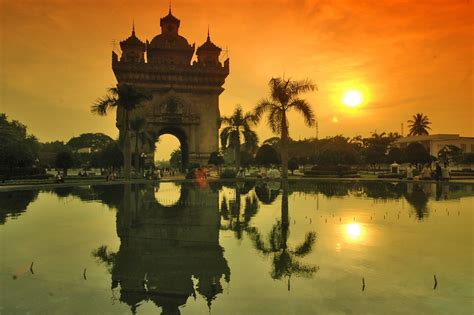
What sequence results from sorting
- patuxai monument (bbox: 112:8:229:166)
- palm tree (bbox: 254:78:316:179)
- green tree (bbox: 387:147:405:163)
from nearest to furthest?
1. palm tree (bbox: 254:78:316:179)
2. patuxai monument (bbox: 112:8:229:166)
3. green tree (bbox: 387:147:405:163)

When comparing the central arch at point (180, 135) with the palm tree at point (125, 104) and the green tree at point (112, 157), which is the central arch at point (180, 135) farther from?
the palm tree at point (125, 104)

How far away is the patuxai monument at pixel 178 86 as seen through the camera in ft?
181

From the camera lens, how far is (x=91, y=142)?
116m

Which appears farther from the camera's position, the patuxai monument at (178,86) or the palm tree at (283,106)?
the patuxai monument at (178,86)

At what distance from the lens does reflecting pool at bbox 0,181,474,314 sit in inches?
229

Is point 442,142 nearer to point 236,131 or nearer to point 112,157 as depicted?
point 236,131

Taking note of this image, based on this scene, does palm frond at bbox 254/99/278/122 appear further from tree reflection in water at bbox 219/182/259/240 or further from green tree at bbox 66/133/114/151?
green tree at bbox 66/133/114/151

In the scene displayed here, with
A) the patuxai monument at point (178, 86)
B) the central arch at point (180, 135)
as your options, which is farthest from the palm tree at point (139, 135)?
the central arch at point (180, 135)

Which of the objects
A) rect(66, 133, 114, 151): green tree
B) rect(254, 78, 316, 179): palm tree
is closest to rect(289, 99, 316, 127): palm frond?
rect(254, 78, 316, 179): palm tree

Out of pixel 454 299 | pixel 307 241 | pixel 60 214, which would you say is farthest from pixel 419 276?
pixel 60 214

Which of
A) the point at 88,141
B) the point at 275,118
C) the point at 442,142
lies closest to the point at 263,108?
the point at 275,118

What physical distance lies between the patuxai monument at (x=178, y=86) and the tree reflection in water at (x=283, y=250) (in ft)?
145

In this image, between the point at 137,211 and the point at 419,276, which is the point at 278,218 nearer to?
the point at 137,211

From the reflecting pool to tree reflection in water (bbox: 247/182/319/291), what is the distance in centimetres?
2
